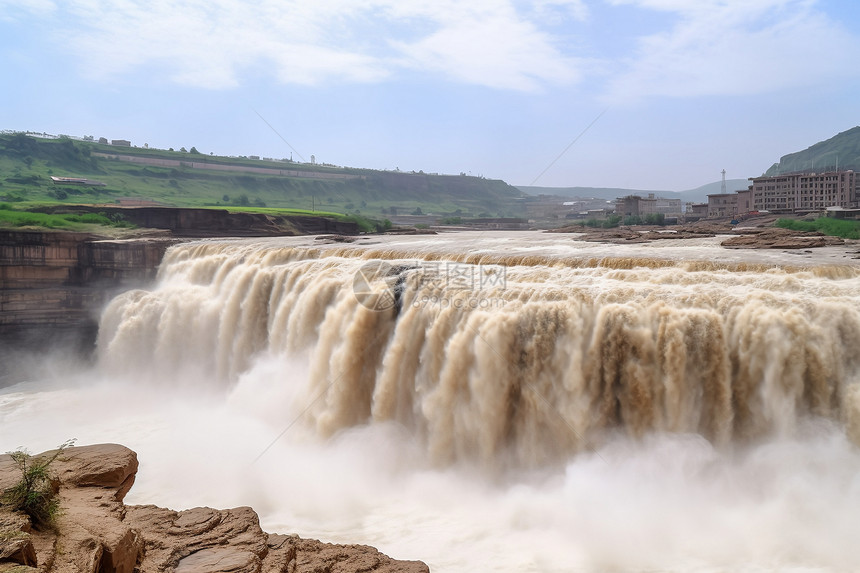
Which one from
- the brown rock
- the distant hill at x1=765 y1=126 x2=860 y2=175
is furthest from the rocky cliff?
the distant hill at x1=765 y1=126 x2=860 y2=175

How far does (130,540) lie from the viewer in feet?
19.0

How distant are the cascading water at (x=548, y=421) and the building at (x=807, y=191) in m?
35.1

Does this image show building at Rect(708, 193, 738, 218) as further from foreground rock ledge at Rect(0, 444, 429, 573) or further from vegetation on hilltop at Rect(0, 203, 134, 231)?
foreground rock ledge at Rect(0, 444, 429, 573)

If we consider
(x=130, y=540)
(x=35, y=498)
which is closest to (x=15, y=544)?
(x=35, y=498)

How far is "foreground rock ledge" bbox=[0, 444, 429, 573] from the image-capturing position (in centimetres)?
509

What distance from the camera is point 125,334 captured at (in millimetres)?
20281

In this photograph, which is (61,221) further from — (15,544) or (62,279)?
(15,544)

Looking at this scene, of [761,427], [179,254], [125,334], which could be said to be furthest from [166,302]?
[761,427]

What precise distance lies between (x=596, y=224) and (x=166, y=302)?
33.3 metres

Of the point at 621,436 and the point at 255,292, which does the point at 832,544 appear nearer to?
the point at 621,436

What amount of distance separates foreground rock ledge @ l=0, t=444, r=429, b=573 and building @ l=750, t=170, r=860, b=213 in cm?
4342

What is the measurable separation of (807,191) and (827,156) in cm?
5413

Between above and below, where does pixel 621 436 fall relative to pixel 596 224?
below

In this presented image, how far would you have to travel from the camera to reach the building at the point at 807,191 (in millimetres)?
43250
